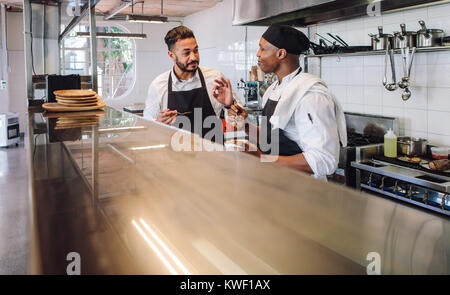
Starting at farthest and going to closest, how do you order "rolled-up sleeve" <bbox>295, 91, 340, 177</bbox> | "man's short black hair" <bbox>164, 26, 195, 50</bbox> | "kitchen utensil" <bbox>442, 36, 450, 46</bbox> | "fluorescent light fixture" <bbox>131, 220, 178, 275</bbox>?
"kitchen utensil" <bbox>442, 36, 450, 46</bbox>, "man's short black hair" <bbox>164, 26, 195, 50</bbox>, "rolled-up sleeve" <bbox>295, 91, 340, 177</bbox>, "fluorescent light fixture" <bbox>131, 220, 178, 275</bbox>

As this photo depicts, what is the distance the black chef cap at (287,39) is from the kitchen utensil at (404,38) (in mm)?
1469

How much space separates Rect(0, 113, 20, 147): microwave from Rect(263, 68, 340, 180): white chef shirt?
7.78 meters

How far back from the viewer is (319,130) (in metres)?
1.74

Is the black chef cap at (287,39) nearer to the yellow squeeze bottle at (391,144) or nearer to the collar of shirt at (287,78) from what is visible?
the collar of shirt at (287,78)

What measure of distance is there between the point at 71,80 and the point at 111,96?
7.43 metres

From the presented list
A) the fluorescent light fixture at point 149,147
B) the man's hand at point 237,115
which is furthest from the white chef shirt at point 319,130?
the fluorescent light fixture at point 149,147

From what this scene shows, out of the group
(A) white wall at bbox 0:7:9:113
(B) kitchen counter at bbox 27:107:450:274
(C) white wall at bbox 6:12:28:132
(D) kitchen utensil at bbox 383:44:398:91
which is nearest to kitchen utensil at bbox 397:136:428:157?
(D) kitchen utensil at bbox 383:44:398:91

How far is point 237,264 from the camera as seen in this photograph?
1.45ft

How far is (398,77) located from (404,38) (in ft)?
1.25

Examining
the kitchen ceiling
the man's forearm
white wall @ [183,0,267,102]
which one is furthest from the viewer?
the kitchen ceiling

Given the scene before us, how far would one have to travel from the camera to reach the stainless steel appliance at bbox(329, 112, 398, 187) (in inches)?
120

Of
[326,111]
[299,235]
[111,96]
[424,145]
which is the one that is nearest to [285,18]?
[424,145]

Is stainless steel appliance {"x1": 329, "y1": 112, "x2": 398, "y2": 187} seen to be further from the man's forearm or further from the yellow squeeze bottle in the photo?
the man's forearm

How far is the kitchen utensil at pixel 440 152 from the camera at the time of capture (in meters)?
2.89
